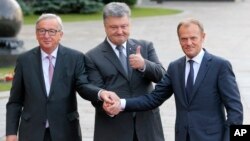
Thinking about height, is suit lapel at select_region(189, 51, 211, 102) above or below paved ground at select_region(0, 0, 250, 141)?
above

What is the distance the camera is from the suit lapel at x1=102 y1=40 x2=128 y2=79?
515 centimetres

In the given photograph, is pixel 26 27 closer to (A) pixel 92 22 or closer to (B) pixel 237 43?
(A) pixel 92 22

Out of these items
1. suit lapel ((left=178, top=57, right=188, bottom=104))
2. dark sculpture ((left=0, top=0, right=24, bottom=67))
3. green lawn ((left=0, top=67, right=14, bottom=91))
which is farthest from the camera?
dark sculpture ((left=0, top=0, right=24, bottom=67))

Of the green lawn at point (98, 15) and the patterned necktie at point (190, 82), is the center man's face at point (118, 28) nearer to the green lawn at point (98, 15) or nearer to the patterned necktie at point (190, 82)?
the patterned necktie at point (190, 82)

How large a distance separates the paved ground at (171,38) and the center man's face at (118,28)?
3697 millimetres

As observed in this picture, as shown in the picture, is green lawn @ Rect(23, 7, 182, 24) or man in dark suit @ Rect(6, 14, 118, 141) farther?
green lawn @ Rect(23, 7, 182, 24)

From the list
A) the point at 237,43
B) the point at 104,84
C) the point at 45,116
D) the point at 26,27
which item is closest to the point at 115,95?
the point at 104,84

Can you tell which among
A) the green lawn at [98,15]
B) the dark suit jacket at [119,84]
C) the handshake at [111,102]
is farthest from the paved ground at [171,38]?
the handshake at [111,102]

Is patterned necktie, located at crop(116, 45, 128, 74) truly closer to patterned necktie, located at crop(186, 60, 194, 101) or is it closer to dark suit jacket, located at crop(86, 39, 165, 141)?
dark suit jacket, located at crop(86, 39, 165, 141)

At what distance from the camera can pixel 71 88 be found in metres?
5.16

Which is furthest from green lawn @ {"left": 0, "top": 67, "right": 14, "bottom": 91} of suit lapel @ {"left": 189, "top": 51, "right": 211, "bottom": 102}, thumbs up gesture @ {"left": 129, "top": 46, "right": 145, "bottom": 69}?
suit lapel @ {"left": 189, "top": 51, "right": 211, "bottom": 102}

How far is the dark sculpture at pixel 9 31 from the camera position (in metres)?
14.9

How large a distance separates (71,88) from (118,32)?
597 millimetres

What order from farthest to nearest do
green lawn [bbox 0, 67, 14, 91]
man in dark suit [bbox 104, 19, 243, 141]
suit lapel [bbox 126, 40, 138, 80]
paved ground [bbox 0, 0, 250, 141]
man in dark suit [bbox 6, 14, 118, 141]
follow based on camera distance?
green lawn [bbox 0, 67, 14, 91] → paved ground [bbox 0, 0, 250, 141] → suit lapel [bbox 126, 40, 138, 80] → man in dark suit [bbox 6, 14, 118, 141] → man in dark suit [bbox 104, 19, 243, 141]
